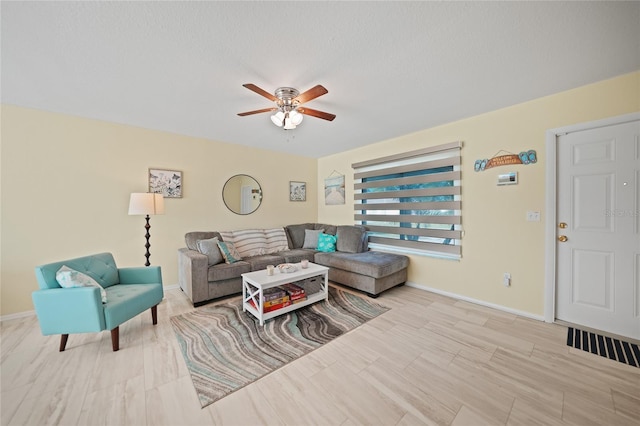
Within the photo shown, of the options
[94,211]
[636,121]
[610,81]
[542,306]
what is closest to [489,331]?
[542,306]

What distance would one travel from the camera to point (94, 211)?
291 centimetres

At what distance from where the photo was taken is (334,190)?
4871 mm

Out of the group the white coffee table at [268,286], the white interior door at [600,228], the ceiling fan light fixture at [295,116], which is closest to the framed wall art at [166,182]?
the white coffee table at [268,286]

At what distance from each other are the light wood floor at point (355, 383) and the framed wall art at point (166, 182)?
186 centimetres

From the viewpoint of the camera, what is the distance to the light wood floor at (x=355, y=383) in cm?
135

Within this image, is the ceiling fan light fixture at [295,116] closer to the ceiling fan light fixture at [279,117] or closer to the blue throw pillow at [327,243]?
the ceiling fan light fixture at [279,117]

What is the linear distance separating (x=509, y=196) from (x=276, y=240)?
11.3 ft

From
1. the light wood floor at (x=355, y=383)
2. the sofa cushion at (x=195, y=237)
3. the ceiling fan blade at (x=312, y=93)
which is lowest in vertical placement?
the light wood floor at (x=355, y=383)

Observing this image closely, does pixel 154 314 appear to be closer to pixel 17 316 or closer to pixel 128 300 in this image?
pixel 128 300

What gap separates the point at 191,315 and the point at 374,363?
2076 millimetres

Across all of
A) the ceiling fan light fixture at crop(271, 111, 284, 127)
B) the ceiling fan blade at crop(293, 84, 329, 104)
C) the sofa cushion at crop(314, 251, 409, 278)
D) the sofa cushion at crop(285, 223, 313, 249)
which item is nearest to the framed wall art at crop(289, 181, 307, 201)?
the sofa cushion at crop(285, 223, 313, 249)

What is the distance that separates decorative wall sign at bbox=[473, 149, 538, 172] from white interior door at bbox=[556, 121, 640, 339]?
0.22 metres

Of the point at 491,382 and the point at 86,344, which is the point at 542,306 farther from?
the point at 86,344

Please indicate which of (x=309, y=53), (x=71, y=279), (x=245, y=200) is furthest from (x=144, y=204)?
(x=309, y=53)
